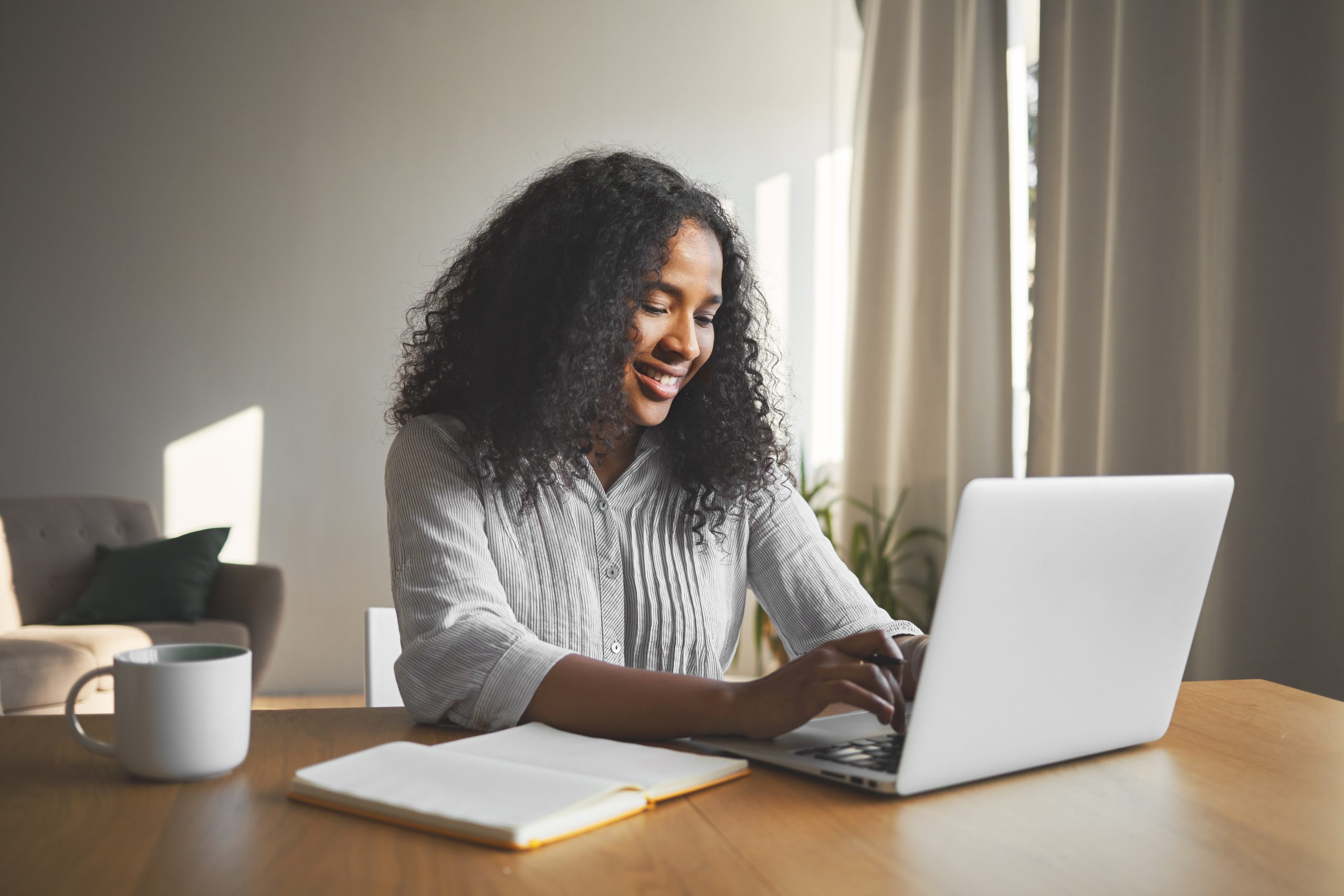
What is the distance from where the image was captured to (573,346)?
124 cm

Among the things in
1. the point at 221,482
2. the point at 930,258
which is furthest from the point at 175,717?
the point at 221,482

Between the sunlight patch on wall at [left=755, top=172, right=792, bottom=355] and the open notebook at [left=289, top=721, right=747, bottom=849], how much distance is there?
3954 mm

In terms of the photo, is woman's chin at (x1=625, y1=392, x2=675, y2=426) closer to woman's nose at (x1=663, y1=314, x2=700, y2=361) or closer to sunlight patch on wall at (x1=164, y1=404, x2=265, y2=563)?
woman's nose at (x1=663, y1=314, x2=700, y2=361)

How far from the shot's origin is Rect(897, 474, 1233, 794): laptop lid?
72 centimetres

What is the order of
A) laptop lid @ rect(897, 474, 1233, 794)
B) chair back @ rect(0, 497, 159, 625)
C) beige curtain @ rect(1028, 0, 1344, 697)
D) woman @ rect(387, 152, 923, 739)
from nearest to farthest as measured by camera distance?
laptop lid @ rect(897, 474, 1233, 794) < woman @ rect(387, 152, 923, 739) < beige curtain @ rect(1028, 0, 1344, 697) < chair back @ rect(0, 497, 159, 625)

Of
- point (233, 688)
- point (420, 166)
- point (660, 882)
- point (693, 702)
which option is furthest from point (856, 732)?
point (420, 166)

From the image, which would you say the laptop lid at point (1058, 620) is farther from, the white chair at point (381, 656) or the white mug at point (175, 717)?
the white chair at point (381, 656)

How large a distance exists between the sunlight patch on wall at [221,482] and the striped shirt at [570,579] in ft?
11.2

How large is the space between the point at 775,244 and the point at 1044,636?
4088 millimetres

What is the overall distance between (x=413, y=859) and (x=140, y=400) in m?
4.17

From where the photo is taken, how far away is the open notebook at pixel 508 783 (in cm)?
67

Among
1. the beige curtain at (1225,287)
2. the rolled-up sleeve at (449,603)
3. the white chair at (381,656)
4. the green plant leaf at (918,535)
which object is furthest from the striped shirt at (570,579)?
the green plant leaf at (918,535)

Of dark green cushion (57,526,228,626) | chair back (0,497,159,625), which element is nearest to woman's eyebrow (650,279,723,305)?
dark green cushion (57,526,228,626)

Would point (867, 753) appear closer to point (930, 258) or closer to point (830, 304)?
point (930, 258)
